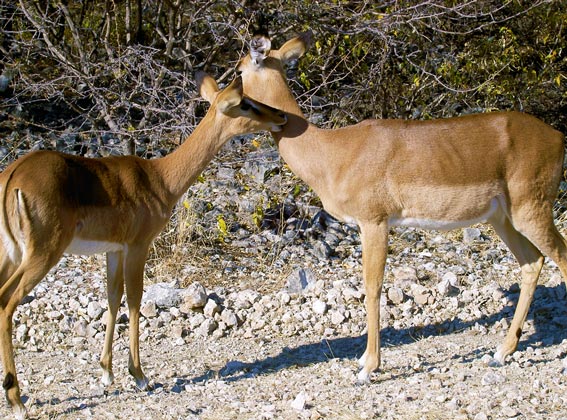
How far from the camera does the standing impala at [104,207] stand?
5547mm

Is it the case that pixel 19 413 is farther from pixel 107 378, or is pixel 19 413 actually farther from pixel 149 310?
pixel 149 310

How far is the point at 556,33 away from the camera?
10383 millimetres

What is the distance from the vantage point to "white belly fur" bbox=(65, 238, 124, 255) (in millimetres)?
5906

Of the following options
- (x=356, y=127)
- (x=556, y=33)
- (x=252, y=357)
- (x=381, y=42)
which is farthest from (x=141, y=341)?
(x=556, y=33)

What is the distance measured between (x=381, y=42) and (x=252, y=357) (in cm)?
456

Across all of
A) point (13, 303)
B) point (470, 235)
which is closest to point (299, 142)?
point (13, 303)

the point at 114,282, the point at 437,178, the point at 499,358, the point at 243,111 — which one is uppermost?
the point at 243,111

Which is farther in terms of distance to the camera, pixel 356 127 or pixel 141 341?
pixel 141 341

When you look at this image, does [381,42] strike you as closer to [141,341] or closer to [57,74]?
[57,74]

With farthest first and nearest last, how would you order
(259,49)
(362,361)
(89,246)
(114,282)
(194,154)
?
(259,49) → (194,154) → (114,282) → (362,361) → (89,246)

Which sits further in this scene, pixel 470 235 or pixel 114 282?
pixel 470 235

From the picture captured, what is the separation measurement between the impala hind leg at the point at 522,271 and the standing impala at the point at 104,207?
1.90 meters

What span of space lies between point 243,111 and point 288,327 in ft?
6.16

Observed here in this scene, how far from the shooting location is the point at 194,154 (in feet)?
21.7
